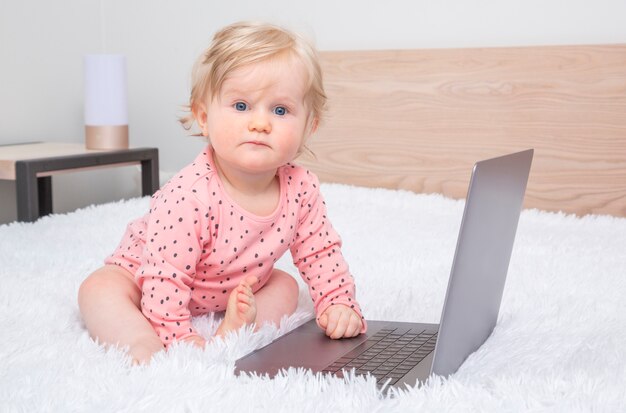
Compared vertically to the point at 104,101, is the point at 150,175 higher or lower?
lower

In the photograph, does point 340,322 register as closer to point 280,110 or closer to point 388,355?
point 388,355

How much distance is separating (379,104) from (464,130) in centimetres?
24

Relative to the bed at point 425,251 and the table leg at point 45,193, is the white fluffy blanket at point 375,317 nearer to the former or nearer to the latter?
the bed at point 425,251

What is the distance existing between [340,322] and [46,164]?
3.53 feet

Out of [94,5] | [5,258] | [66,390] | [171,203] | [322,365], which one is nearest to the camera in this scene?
[66,390]

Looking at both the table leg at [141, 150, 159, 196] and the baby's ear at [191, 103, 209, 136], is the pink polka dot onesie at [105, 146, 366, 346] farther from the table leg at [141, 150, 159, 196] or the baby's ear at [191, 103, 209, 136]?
the table leg at [141, 150, 159, 196]

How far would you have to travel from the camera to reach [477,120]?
1.88m

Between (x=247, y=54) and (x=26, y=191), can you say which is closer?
(x=247, y=54)

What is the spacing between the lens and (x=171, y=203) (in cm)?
89

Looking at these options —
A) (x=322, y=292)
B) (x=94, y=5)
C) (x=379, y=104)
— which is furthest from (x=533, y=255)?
(x=94, y=5)

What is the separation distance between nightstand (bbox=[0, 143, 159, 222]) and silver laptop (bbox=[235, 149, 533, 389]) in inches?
37.2

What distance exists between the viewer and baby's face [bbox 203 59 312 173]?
881 millimetres

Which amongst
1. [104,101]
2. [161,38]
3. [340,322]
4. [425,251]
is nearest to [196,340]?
[340,322]

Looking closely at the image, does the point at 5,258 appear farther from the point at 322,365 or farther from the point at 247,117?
the point at 322,365
